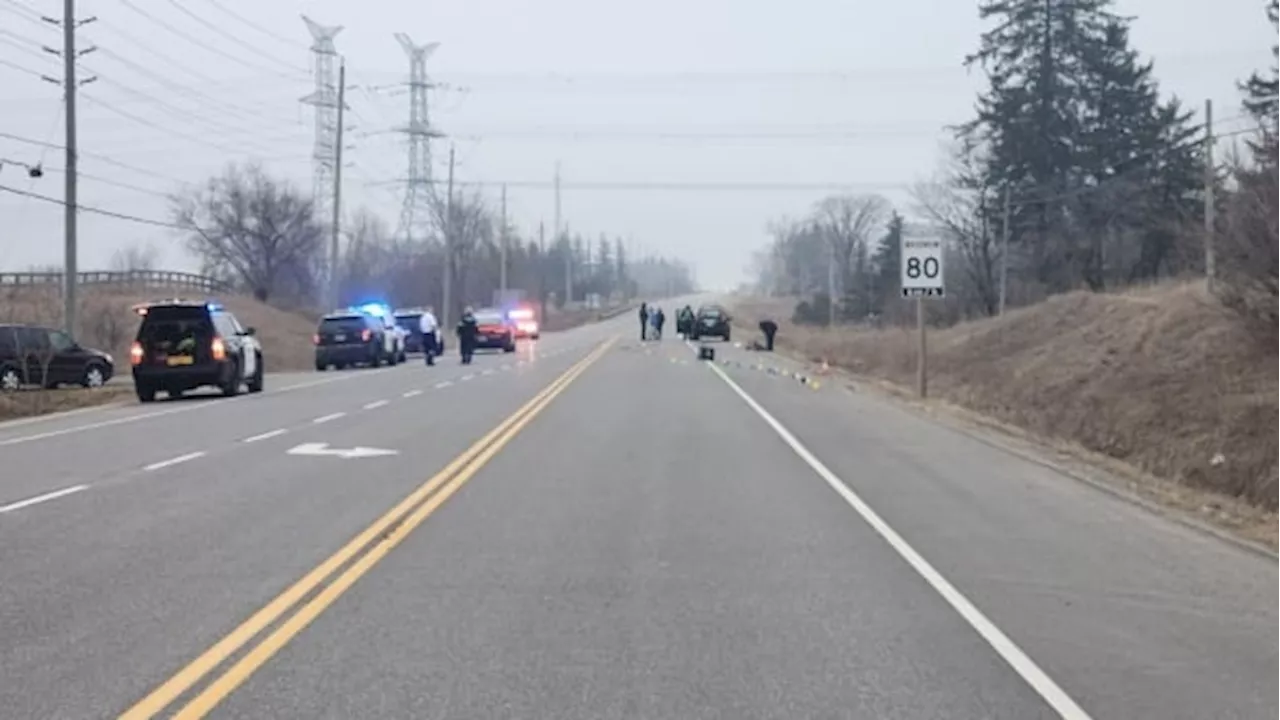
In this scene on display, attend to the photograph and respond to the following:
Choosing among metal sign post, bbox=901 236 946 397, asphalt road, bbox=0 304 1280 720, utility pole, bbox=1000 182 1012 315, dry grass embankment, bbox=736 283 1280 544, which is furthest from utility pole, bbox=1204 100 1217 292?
utility pole, bbox=1000 182 1012 315

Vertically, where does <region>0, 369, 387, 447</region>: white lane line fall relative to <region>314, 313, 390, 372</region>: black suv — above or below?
below

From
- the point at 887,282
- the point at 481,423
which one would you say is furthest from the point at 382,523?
the point at 887,282

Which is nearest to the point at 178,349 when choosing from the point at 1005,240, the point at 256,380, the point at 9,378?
the point at 256,380

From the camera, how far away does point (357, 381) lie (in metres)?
40.2

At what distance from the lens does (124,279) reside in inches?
3167

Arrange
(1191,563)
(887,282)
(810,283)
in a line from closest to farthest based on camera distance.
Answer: (1191,563) < (887,282) < (810,283)

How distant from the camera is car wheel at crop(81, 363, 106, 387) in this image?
128 ft

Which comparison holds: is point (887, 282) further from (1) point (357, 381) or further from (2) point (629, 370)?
(1) point (357, 381)

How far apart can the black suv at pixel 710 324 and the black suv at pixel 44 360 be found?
1553 inches

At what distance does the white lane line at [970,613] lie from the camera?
6980mm

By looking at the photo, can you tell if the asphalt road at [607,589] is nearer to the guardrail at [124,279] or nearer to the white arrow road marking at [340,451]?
the white arrow road marking at [340,451]

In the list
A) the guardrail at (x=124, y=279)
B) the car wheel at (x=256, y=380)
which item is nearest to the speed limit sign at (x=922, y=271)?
the car wheel at (x=256, y=380)

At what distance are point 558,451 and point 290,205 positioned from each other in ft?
278

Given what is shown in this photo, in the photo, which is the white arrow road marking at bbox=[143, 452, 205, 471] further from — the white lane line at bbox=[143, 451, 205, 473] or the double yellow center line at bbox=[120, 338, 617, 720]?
the double yellow center line at bbox=[120, 338, 617, 720]
